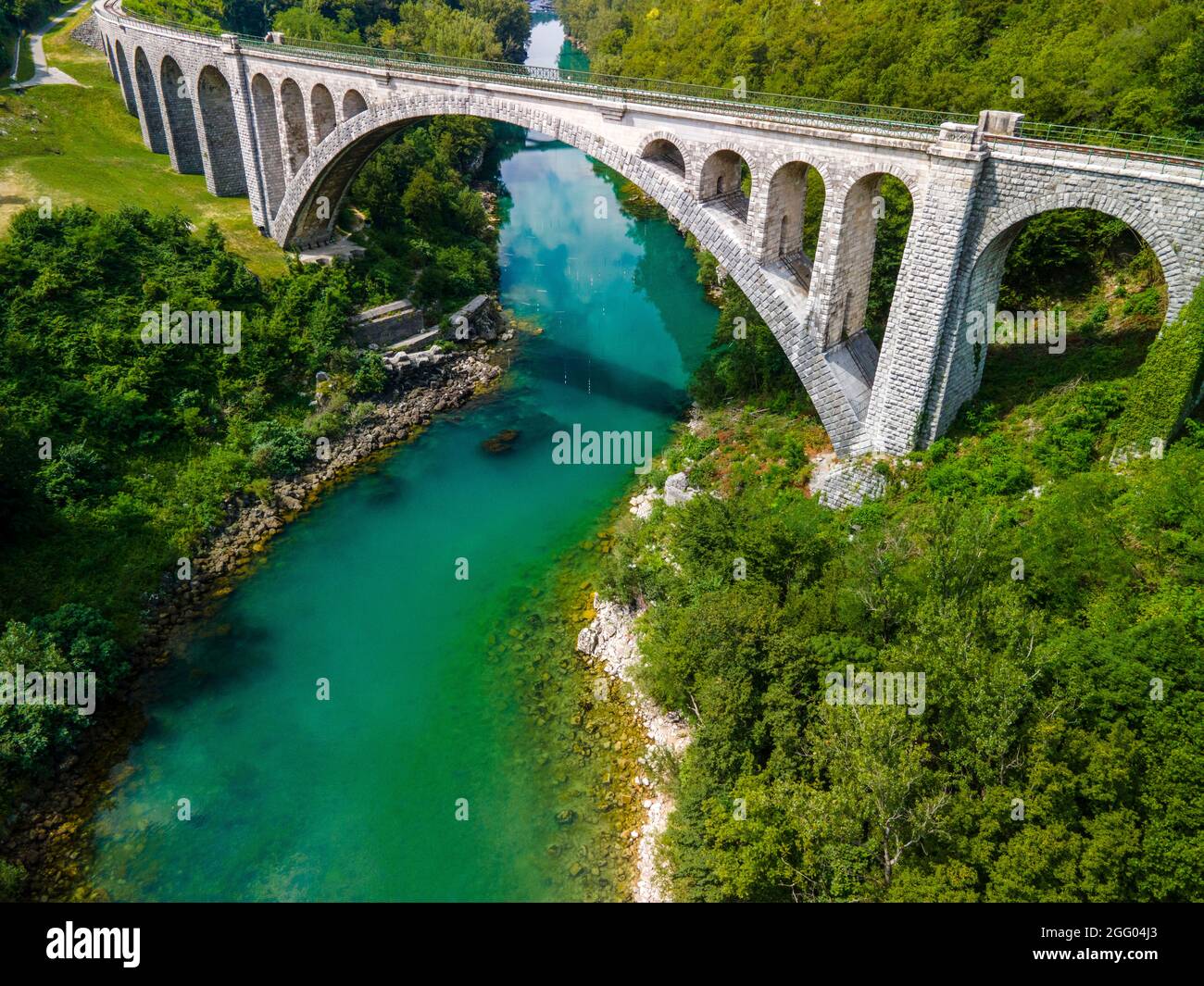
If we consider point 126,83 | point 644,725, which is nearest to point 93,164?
point 126,83

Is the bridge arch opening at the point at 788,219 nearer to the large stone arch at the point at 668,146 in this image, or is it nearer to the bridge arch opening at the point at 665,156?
the large stone arch at the point at 668,146

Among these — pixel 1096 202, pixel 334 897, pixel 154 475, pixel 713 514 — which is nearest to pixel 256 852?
pixel 334 897

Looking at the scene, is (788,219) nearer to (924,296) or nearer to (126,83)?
(924,296)

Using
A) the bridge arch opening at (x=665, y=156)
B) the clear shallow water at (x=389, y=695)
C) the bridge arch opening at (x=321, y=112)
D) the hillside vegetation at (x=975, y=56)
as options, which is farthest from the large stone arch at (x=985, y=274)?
the bridge arch opening at (x=321, y=112)

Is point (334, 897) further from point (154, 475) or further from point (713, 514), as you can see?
point (154, 475)

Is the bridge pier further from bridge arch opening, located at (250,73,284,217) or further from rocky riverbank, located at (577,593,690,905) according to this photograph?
bridge arch opening, located at (250,73,284,217)

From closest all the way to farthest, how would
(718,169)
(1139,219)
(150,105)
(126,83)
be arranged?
(1139,219) < (718,169) < (150,105) < (126,83)
